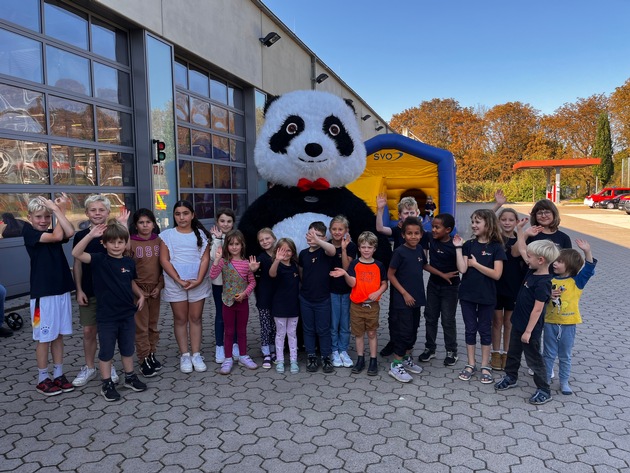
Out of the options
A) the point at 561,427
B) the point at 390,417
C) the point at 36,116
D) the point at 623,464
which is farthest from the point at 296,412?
the point at 36,116

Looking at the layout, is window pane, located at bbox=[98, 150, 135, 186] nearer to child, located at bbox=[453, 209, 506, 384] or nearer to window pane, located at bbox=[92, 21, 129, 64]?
window pane, located at bbox=[92, 21, 129, 64]

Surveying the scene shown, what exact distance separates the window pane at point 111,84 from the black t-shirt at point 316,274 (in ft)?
20.1

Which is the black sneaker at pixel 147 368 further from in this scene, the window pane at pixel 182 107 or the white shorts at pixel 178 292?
the window pane at pixel 182 107

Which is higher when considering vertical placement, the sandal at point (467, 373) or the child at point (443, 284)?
the child at point (443, 284)

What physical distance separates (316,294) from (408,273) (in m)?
0.82

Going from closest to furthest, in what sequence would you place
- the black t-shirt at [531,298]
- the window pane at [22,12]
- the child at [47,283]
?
the black t-shirt at [531,298], the child at [47,283], the window pane at [22,12]

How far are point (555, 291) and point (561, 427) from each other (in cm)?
96

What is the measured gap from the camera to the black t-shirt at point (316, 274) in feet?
12.9

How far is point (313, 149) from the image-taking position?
3.93 meters

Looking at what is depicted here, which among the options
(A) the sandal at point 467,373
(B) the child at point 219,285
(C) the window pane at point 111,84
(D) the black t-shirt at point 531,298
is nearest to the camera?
(D) the black t-shirt at point 531,298

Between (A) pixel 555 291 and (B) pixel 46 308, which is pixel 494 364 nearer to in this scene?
(A) pixel 555 291

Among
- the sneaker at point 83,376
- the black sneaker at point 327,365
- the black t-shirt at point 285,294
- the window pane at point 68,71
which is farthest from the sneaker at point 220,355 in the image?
the window pane at point 68,71

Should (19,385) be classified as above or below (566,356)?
below

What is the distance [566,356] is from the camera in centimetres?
353
